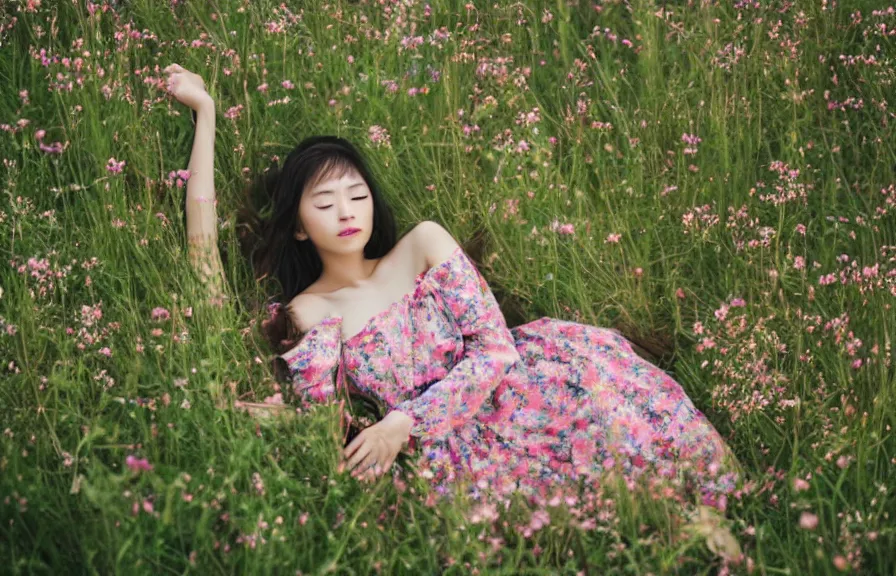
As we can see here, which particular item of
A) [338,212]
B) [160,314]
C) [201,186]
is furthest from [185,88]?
[160,314]

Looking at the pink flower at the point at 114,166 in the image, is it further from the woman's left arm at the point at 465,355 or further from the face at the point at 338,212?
the woman's left arm at the point at 465,355

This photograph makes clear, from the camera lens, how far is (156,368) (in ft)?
11.2

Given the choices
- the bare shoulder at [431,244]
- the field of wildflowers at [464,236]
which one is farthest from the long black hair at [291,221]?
the bare shoulder at [431,244]

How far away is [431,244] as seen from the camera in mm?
4117

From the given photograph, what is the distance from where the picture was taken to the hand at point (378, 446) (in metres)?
3.34

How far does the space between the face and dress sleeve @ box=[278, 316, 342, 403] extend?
13.2 inches

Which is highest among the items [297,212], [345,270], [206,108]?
[206,108]

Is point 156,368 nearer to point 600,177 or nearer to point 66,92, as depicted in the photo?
point 66,92

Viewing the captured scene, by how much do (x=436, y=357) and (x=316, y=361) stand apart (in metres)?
0.46

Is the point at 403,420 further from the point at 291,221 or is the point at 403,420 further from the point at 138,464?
the point at 138,464

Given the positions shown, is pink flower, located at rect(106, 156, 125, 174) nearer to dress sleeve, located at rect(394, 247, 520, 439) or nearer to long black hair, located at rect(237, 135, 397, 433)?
long black hair, located at rect(237, 135, 397, 433)

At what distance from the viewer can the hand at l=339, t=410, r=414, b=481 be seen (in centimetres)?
334

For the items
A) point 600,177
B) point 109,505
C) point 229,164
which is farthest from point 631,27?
point 109,505

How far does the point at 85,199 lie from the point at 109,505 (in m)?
1.75
